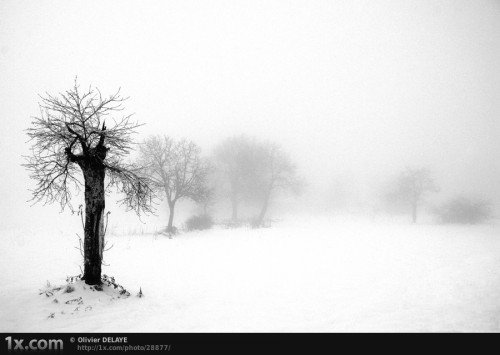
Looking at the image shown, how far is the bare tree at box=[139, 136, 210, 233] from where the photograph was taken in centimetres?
2483

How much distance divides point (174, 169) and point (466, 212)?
1751 inches

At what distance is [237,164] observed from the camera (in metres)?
37.8

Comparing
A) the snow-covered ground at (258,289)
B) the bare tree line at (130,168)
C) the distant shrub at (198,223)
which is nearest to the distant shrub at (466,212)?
the bare tree line at (130,168)

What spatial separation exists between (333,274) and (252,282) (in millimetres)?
4257

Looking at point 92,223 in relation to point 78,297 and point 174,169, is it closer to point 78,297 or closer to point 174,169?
point 78,297

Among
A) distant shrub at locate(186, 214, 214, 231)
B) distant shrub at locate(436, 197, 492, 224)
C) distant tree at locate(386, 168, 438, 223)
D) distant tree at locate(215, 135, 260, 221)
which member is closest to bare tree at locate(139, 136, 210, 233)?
distant shrub at locate(186, 214, 214, 231)

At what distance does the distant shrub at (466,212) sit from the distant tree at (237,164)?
3228 cm

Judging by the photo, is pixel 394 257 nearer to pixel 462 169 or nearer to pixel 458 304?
pixel 458 304

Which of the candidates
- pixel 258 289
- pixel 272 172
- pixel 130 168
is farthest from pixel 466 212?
pixel 130 168

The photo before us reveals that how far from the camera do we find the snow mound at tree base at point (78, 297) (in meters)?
6.84

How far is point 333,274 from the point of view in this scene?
11.7m
